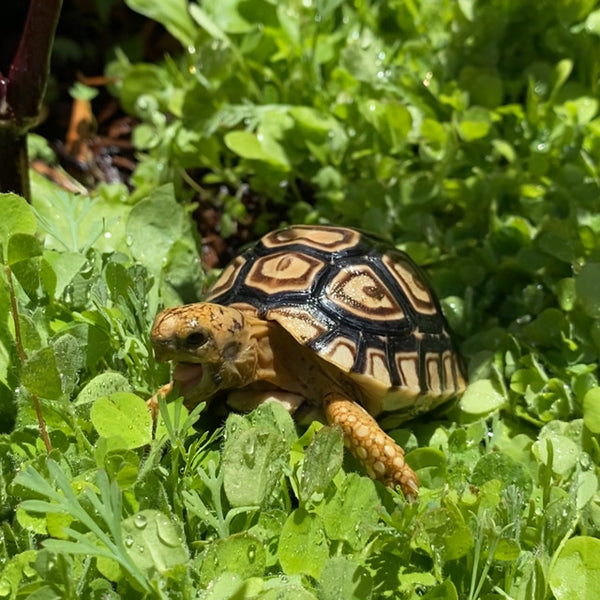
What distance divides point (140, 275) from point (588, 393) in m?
0.87

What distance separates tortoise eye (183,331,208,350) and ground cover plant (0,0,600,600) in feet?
0.37

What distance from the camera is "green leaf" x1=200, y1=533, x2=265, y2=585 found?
1047mm

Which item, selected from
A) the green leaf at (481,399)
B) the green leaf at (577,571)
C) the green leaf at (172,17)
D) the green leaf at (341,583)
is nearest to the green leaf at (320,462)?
the green leaf at (341,583)

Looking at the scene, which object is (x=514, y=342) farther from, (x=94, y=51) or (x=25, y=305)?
(x=94, y=51)

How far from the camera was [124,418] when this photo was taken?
47.9 inches

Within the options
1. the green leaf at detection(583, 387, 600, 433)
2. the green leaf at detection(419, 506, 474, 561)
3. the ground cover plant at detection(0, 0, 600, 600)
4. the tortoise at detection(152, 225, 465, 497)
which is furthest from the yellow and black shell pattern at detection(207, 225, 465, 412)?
the green leaf at detection(419, 506, 474, 561)

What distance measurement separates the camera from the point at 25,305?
144cm

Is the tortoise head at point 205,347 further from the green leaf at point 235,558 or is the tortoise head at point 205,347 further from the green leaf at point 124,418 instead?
the green leaf at point 235,558

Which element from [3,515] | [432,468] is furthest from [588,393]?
[3,515]

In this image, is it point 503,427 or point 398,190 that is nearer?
point 503,427

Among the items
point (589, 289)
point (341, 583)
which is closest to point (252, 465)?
point (341, 583)

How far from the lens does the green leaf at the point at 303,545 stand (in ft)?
3.71

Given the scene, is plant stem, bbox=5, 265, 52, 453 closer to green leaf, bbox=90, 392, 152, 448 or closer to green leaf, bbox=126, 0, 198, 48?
green leaf, bbox=90, 392, 152, 448

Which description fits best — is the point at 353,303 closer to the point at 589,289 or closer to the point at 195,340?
the point at 195,340
